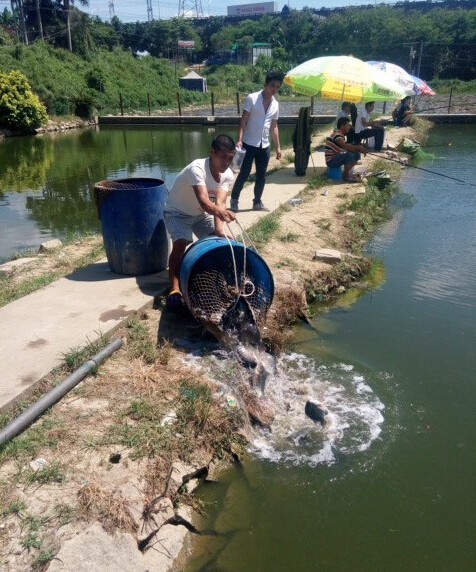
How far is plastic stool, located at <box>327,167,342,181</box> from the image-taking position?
9922 millimetres

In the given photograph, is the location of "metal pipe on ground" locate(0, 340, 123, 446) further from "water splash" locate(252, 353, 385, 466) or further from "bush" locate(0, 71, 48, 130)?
"bush" locate(0, 71, 48, 130)

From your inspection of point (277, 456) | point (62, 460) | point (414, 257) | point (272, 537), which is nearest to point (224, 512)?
point (272, 537)

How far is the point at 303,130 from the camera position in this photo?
10117 millimetres

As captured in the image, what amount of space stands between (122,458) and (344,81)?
849cm

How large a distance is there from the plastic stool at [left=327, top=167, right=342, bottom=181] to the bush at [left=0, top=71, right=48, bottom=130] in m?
16.5

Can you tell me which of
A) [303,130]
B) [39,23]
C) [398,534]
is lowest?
[398,534]

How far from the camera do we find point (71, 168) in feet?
47.4

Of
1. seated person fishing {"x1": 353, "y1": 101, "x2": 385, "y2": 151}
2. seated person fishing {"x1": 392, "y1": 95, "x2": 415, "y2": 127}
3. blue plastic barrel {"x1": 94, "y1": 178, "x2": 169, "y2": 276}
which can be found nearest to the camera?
blue plastic barrel {"x1": 94, "y1": 178, "x2": 169, "y2": 276}

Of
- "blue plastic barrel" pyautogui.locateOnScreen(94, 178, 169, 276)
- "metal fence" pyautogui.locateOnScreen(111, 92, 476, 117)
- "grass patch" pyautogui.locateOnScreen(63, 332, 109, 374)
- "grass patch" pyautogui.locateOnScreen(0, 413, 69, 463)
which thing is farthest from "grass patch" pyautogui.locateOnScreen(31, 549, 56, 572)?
"metal fence" pyautogui.locateOnScreen(111, 92, 476, 117)

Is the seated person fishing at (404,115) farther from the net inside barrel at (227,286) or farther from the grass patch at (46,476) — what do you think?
the grass patch at (46,476)

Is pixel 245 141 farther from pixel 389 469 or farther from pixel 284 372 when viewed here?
pixel 389 469

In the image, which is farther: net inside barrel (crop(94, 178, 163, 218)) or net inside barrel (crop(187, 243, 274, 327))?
net inside barrel (crop(94, 178, 163, 218))

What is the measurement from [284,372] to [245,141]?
3.90 metres

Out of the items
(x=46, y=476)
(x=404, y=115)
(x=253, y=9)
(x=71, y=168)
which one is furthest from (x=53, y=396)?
(x=253, y=9)
